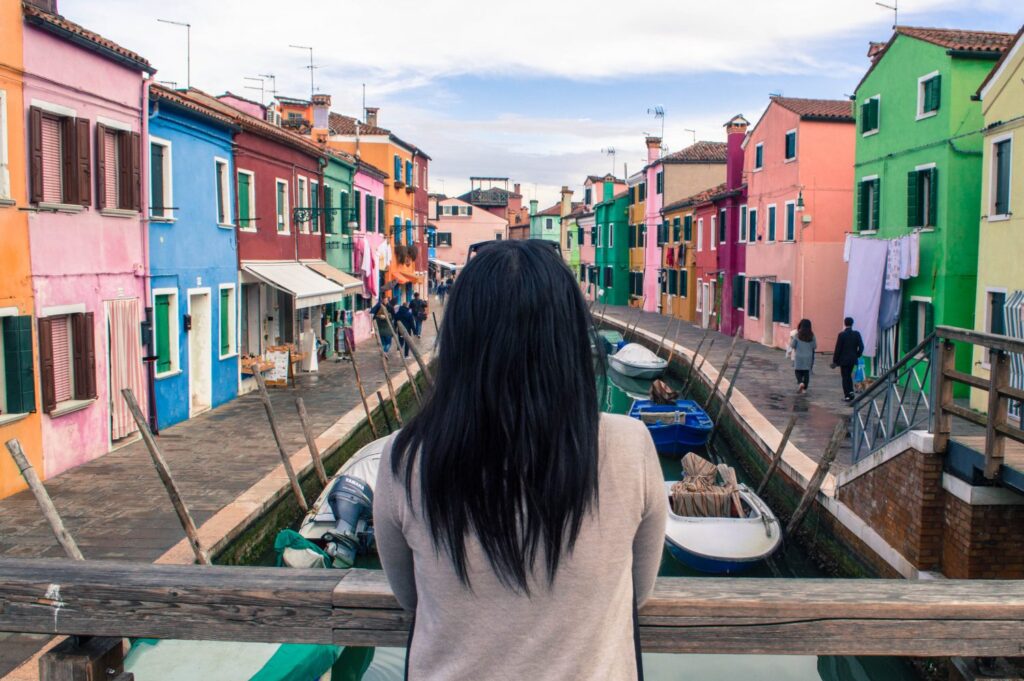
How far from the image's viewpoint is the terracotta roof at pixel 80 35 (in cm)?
1052

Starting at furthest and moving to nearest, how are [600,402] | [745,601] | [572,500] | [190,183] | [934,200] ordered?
[934,200], [190,183], [745,601], [600,402], [572,500]

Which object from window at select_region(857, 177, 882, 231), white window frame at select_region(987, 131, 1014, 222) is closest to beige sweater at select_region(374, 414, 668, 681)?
white window frame at select_region(987, 131, 1014, 222)

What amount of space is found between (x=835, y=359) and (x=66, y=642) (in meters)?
15.8

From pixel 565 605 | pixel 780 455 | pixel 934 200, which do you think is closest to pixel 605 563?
pixel 565 605

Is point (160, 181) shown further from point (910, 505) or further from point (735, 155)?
point (735, 155)

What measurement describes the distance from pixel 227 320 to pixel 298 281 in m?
2.48

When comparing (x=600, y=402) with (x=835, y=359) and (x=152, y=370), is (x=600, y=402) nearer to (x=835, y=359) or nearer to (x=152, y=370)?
(x=152, y=370)

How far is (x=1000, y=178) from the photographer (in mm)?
14797

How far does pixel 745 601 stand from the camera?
1.94 m

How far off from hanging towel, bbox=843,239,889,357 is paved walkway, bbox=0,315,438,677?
1077 cm

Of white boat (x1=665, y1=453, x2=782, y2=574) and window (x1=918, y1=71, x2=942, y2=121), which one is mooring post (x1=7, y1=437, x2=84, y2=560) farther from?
window (x1=918, y1=71, x2=942, y2=121)

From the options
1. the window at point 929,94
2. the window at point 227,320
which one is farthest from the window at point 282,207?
the window at point 929,94

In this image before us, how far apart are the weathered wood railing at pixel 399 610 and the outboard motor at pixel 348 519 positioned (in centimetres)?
811

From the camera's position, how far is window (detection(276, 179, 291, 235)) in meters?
20.8
